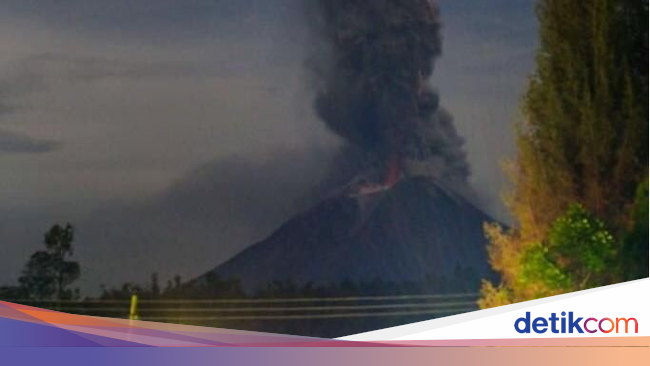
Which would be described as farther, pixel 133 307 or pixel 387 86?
pixel 387 86

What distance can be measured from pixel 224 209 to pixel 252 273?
506 millimetres

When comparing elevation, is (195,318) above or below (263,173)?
below

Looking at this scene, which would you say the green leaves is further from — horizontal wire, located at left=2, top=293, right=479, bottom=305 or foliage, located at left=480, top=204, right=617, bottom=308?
horizontal wire, located at left=2, top=293, right=479, bottom=305

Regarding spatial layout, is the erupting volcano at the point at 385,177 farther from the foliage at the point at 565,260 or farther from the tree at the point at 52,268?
the tree at the point at 52,268

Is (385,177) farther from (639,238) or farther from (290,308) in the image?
(639,238)

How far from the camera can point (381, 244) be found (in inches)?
334

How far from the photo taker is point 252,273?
820cm

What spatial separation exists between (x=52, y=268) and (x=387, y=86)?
2.77 meters

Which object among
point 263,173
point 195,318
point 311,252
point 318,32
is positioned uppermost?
point 318,32

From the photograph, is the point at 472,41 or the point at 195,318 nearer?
the point at 195,318

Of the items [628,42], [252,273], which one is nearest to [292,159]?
[252,273]

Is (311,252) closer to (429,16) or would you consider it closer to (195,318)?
(195,318)

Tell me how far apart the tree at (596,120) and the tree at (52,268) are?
358 centimetres

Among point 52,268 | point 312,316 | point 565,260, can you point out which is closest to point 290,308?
point 312,316
